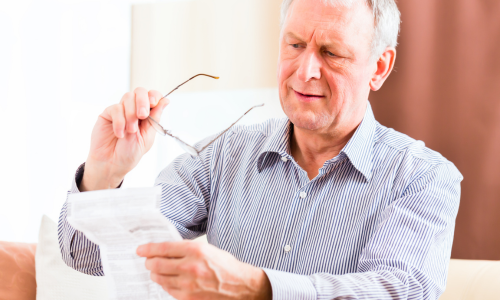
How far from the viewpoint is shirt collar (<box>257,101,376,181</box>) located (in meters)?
1.23

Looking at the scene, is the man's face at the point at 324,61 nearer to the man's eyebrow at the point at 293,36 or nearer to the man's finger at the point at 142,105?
the man's eyebrow at the point at 293,36

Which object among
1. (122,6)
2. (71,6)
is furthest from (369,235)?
(122,6)

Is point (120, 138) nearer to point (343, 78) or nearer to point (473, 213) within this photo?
point (343, 78)

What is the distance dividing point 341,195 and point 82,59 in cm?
161

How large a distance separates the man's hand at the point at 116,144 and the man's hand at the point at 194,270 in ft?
1.18

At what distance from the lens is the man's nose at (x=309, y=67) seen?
1.23m

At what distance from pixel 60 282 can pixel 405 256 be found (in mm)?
1169

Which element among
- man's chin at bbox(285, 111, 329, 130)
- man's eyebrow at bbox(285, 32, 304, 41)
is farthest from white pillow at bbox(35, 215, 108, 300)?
man's eyebrow at bbox(285, 32, 304, 41)

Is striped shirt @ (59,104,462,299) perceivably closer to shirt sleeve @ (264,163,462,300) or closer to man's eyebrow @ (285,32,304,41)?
shirt sleeve @ (264,163,462,300)

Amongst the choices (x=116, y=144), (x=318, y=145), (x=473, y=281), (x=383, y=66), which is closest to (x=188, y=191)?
(x=116, y=144)

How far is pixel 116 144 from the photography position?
1.08m

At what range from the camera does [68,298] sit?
1.56 metres

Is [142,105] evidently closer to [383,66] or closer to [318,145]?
[318,145]

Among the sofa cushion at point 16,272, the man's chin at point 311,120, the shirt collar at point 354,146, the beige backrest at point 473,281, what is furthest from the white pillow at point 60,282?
the beige backrest at point 473,281
